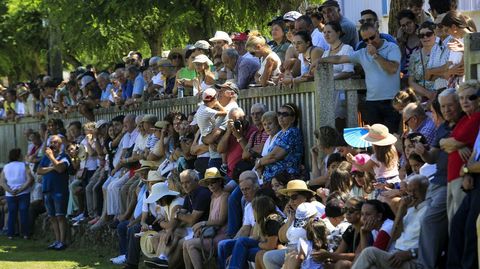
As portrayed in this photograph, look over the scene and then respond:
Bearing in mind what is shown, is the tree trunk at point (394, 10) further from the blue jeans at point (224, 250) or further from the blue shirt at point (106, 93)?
the blue shirt at point (106, 93)

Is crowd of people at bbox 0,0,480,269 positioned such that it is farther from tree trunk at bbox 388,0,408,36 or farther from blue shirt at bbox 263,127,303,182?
tree trunk at bbox 388,0,408,36

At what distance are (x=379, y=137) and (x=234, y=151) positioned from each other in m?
3.92

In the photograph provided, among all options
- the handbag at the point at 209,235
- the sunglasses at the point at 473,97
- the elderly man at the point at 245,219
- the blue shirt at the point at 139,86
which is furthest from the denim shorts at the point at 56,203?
the sunglasses at the point at 473,97

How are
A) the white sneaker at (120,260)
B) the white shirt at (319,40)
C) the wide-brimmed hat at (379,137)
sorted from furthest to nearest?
the white sneaker at (120,260)
the white shirt at (319,40)
the wide-brimmed hat at (379,137)

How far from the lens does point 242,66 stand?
55.6 ft

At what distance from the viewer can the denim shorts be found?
22.0 meters

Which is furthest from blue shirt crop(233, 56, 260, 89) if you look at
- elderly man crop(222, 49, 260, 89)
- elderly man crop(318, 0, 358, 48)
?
elderly man crop(318, 0, 358, 48)

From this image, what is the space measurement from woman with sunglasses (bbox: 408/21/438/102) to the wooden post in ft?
3.59

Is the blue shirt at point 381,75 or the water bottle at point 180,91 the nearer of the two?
the blue shirt at point 381,75

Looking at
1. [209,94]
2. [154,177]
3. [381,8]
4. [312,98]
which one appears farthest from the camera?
[381,8]

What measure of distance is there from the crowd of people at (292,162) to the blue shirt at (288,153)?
2 centimetres

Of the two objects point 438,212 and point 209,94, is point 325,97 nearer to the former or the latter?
point 209,94

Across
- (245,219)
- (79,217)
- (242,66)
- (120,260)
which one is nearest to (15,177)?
(79,217)

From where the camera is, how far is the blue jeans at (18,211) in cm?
2425
